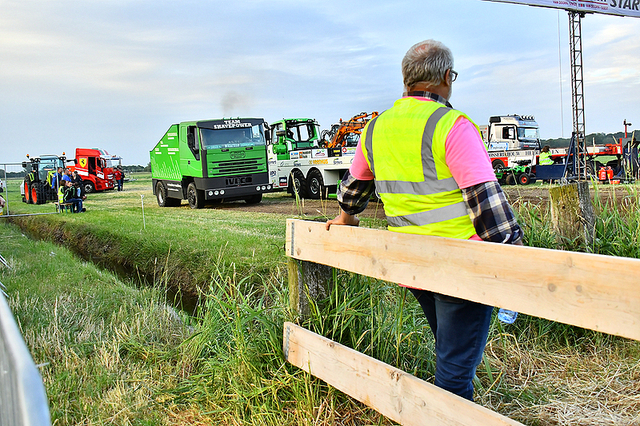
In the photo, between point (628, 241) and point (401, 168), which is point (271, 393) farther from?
point (628, 241)

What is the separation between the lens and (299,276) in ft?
10.1

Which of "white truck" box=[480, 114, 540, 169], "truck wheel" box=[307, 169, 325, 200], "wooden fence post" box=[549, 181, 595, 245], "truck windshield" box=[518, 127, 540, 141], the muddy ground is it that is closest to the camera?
"wooden fence post" box=[549, 181, 595, 245]

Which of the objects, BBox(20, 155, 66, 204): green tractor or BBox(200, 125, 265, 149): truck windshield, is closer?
BBox(200, 125, 265, 149): truck windshield

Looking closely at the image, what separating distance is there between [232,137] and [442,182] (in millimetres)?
16148

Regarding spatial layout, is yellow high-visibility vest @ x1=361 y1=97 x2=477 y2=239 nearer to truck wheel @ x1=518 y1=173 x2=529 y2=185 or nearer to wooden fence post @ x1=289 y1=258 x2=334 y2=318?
wooden fence post @ x1=289 y1=258 x2=334 y2=318

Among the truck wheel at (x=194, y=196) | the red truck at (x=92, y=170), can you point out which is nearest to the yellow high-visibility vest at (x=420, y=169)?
the truck wheel at (x=194, y=196)

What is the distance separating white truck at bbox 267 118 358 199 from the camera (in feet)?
58.4

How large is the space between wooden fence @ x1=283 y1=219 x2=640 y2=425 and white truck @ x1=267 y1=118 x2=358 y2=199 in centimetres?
1365

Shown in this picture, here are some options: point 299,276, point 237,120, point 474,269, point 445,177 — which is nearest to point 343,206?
point 299,276

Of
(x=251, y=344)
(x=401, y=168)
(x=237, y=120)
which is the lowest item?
(x=251, y=344)

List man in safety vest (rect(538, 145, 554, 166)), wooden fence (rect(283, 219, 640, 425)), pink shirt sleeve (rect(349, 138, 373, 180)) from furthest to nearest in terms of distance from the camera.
A: man in safety vest (rect(538, 145, 554, 166)) → pink shirt sleeve (rect(349, 138, 373, 180)) → wooden fence (rect(283, 219, 640, 425))

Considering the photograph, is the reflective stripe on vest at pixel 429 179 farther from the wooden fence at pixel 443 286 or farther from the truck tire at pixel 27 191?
the truck tire at pixel 27 191

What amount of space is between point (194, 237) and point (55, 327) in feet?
17.9

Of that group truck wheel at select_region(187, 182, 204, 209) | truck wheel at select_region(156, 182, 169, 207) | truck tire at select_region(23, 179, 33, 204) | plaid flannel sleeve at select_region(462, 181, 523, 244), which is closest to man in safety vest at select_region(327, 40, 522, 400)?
plaid flannel sleeve at select_region(462, 181, 523, 244)
